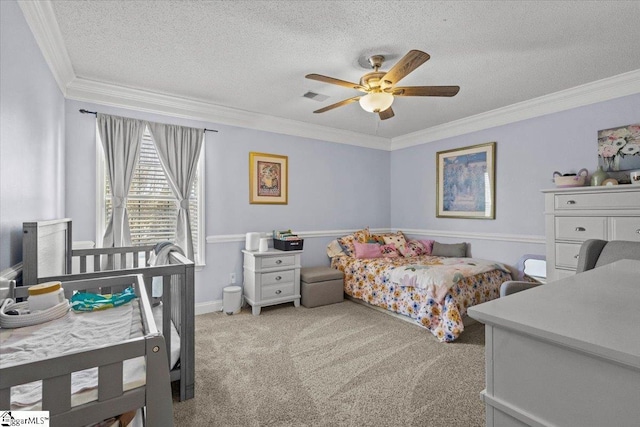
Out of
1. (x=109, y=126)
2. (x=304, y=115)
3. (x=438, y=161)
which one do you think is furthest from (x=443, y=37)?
(x=109, y=126)

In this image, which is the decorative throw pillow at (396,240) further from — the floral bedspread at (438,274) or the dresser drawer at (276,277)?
the dresser drawer at (276,277)

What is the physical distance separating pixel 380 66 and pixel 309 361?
259 cm

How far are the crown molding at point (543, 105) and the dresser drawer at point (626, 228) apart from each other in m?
1.32

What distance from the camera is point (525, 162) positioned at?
3748 mm

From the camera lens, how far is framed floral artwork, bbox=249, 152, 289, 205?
13.4ft

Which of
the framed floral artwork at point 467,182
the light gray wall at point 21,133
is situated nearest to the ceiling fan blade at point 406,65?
the light gray wall at point 21,133

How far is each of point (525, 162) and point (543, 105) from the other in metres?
0.67

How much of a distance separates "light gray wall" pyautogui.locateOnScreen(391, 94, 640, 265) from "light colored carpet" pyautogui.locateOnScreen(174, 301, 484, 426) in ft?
4.61

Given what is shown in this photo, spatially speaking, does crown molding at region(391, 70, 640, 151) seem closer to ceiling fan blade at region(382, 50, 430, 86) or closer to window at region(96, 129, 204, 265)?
ceiling fan blade at region(382, 50, 430, 86)

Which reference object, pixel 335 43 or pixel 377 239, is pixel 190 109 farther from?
pixel 377 239

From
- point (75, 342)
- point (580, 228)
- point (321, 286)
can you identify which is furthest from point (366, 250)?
point (75, 342)

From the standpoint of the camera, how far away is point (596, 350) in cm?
59

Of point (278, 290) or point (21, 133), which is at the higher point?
point (21, 133)

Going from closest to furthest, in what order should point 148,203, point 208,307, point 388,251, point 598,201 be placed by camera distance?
1. point 598,201
2. point 148,203
3. point 208,307
4. point 388,251
